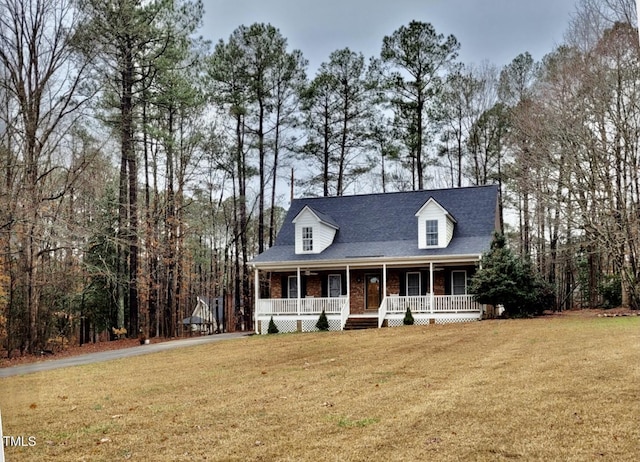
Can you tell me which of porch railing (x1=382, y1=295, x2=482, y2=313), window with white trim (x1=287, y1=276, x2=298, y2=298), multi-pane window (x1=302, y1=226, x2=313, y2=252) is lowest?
porch railing (x1=382, y1=295, x2=482, y2=313)

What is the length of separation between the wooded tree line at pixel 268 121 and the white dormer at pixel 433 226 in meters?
2.74

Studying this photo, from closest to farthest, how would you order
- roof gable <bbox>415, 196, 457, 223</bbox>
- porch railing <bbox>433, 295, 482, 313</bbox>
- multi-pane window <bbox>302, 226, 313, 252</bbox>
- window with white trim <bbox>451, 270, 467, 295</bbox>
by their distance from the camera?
1. porch railing <bbox>433, 295, 482, 313</bbox>
2. roof gable <bbox>415, 196, 457, 223</bbox>
3. window with white trim <bbox>451, 270, 467, 295</bbox>
4. multi-pane window <bbox>302, 226, 313, 252</bbox>

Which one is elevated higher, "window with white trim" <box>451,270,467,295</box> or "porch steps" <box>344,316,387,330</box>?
"window with white trim" <box>451,270,467,295</box>

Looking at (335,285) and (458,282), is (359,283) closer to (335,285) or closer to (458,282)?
(335,285)

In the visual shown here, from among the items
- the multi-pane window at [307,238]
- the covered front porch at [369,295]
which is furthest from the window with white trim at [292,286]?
the multi-pane window at [307,238]

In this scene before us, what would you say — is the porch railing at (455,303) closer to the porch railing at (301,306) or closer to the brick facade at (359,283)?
the brick facade at (359,283)

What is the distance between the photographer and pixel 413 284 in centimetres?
1436

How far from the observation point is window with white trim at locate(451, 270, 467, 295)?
1382 cm

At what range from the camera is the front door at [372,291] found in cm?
1451

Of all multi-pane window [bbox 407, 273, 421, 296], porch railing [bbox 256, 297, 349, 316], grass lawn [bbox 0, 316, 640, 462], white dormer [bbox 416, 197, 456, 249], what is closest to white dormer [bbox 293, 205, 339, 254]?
porch railing [bbox 256, 297, 349, 316]

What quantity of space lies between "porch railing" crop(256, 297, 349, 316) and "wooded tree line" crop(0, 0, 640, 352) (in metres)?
3.70

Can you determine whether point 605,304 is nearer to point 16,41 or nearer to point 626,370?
point 626,370

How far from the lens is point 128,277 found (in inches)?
486

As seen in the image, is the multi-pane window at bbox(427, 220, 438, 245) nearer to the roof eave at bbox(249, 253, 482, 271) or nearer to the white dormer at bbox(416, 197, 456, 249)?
the white dormer at bbox(416, 197, 456, 249)
